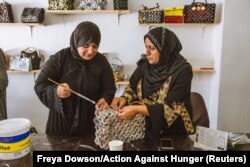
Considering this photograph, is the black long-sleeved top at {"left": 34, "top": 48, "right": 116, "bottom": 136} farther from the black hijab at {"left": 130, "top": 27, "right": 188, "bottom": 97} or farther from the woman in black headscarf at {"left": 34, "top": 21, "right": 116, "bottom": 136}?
the black hijab at {"left": 130, "top": 27, "right": 188, "bottom": 97}

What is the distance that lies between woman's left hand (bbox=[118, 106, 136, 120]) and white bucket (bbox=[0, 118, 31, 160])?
502mm

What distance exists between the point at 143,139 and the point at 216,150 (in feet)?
1.39

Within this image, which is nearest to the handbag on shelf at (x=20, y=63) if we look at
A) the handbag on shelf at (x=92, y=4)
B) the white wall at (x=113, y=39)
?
the white wall at (x=113, y=39)

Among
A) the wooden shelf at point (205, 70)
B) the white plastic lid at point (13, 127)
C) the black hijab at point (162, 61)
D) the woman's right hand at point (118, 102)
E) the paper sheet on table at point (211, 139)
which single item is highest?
the black hijab at point (162, 61)

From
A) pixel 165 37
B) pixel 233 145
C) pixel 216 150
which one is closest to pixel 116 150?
pixel 216 150

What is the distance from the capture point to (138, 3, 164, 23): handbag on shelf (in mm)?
3289

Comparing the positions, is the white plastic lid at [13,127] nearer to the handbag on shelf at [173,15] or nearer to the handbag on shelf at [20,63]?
the handbag on shelf at [20,63]

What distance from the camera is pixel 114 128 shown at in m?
1.63

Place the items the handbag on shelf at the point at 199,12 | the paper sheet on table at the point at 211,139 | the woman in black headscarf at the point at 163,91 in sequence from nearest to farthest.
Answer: the paper sheet on table at the point at 211,139
the woman in black headscarf at the point at 163,91
the handbag on shelf at the point at 199,12

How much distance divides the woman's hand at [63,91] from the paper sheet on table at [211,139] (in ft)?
2.67

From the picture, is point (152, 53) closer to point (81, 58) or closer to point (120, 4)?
point (81, 58)

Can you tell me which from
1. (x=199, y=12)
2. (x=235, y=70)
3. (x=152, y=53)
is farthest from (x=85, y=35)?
(x=235, y=70)

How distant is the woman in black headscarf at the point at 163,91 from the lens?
1.73m

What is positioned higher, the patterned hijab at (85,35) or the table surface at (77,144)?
the patterned hijab at (85,35)
